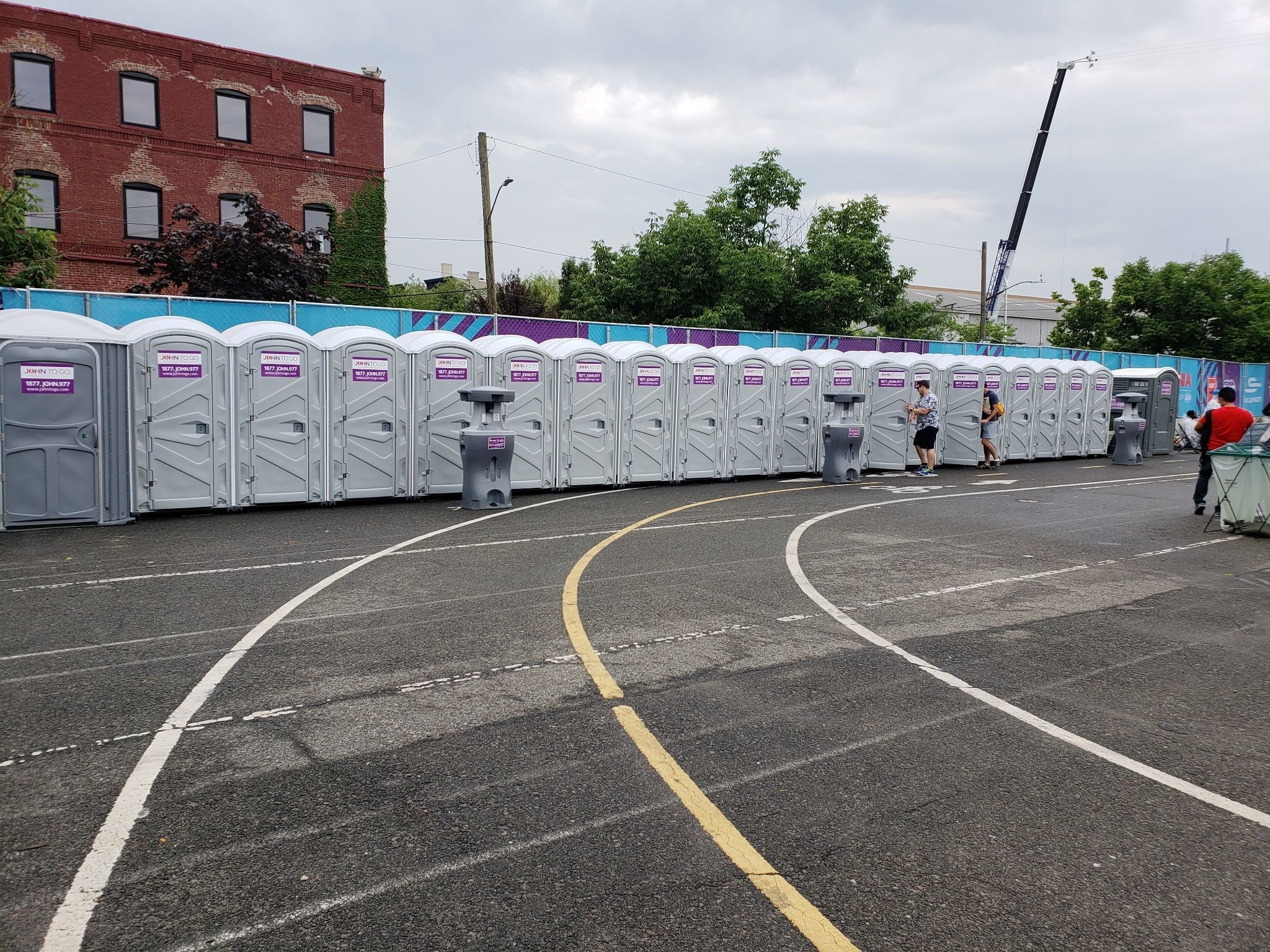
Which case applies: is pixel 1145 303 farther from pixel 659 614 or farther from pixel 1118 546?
pixel 659 614

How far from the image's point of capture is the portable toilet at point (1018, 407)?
23922 mm

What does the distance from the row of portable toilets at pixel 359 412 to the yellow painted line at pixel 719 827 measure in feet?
26.6

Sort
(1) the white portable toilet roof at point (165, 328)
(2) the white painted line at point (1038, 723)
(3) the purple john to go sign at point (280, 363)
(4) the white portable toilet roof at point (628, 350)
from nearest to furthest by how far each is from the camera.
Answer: (2) the white painted line at point (1038, 723) < (1) the white portable toilet roof at point (165, 328) < (3) the purple john to go sign at point (280, 363) < (4) the white portable toilet roof at point (628, 350)

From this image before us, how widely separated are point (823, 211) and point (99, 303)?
25.7 metres

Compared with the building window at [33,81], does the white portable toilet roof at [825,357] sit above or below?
below

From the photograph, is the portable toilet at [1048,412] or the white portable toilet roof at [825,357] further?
the portable toilet at [1048,412]

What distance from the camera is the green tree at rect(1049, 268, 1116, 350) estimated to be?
42.7m

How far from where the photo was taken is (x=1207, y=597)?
8.74m

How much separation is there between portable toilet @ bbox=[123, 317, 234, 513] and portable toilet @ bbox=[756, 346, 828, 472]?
33.5 feet

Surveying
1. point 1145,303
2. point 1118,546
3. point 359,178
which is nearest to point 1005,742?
point 1118,546

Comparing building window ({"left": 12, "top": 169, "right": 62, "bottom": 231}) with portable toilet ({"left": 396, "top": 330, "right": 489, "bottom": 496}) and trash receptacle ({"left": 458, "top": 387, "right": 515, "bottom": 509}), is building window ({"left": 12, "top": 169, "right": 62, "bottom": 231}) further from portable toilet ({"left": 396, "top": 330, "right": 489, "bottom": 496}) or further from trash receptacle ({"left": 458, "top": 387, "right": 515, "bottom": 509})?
trash receptacle ({"left": 458, "top": 387, "right": 515, "bottom": 509})

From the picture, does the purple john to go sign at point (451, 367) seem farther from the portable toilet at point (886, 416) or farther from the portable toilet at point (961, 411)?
the portable toilet at point (961, 411)

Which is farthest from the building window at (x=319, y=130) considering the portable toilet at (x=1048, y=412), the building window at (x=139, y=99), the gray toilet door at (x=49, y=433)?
the portable toilet at (x=1048, y=412)

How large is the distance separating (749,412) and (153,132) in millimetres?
24876
